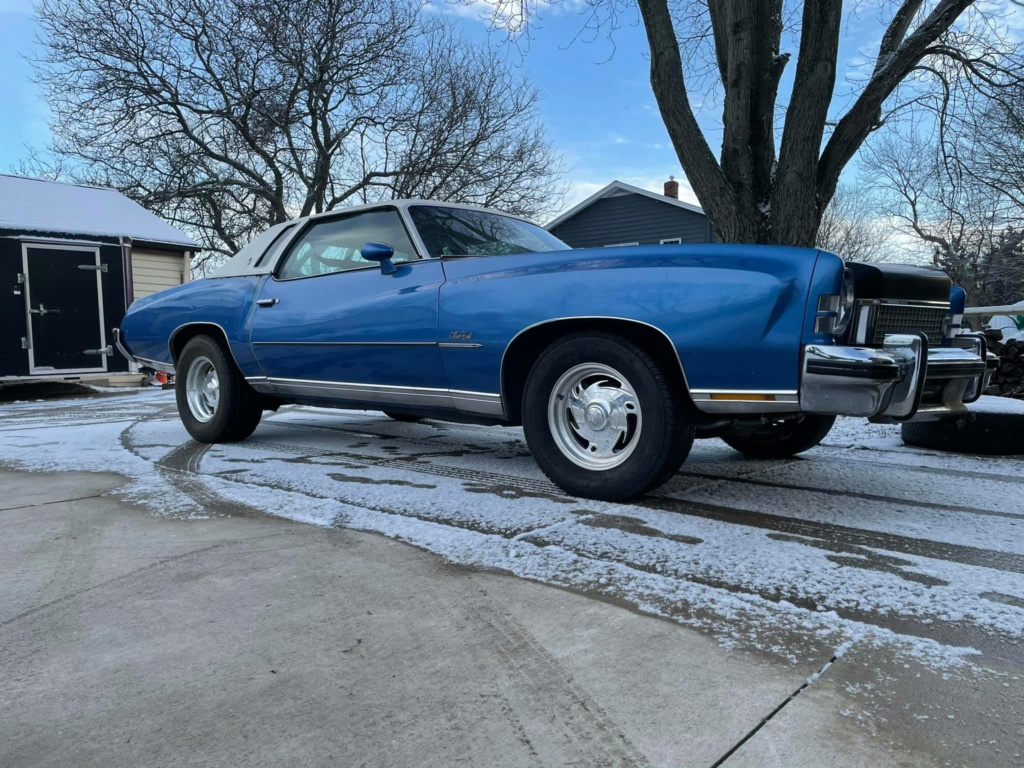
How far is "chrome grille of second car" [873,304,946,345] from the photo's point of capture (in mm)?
3059

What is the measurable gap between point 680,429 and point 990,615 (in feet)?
4.15

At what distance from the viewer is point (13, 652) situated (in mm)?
1892

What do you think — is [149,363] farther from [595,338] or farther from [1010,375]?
[1010,375]

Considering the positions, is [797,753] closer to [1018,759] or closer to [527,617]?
[1018,759]

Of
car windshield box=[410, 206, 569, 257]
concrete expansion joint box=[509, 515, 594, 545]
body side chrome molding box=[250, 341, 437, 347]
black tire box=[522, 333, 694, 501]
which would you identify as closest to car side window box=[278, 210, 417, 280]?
car windshield box=[410, 206, 569, 257]

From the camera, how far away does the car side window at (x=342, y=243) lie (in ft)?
14.3

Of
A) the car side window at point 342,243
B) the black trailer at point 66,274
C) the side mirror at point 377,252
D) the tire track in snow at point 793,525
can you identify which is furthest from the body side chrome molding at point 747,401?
the black trailer at point 66,274

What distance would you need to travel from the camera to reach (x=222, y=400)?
5.11 metres

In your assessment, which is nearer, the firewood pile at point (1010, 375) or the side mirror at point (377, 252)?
the side mirror at point (377, 252)

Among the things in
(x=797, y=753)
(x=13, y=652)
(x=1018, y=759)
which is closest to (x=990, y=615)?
(x=1018, y=759)

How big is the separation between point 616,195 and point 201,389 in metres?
19.4

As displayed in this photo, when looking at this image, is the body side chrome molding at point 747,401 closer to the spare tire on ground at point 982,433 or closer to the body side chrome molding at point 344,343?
the body side chrome molding at point 344,343

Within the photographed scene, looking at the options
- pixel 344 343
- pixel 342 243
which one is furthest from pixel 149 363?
pixel 344 343

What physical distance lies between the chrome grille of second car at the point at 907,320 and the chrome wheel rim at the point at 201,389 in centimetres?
440
